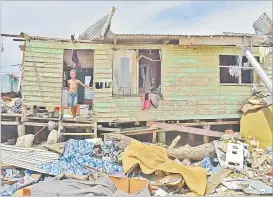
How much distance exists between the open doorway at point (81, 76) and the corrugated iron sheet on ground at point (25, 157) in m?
1.00

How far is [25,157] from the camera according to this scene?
586cm

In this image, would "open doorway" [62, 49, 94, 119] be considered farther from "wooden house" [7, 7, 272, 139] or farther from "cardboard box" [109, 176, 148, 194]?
"cardboard box" [109, 176, 148, 194]

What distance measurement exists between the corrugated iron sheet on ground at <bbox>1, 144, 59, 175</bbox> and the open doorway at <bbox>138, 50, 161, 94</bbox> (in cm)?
231

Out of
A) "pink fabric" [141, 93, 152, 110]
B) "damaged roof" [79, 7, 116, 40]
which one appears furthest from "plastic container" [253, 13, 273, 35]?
"damaged roof" [79, 7, 116, 40]

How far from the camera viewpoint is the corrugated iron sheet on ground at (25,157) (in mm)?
5790

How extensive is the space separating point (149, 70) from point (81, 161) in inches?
96.0

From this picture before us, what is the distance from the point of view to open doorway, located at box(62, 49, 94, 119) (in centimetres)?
671

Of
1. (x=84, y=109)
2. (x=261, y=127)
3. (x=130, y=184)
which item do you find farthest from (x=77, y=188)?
(x=261, y=127)

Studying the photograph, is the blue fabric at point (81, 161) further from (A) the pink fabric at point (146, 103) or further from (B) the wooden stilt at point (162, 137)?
(A) the pink fabric at point (146, 103)

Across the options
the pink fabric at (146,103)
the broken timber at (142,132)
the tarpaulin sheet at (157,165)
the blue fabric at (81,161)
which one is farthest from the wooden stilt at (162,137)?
the blue fabric at (81,161)

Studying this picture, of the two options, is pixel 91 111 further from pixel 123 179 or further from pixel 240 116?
pixel 240 116

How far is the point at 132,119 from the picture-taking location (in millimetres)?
6949

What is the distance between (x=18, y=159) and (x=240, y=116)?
4482 millimetres

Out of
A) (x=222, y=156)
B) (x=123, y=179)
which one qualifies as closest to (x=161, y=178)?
(x=123, y=179)
